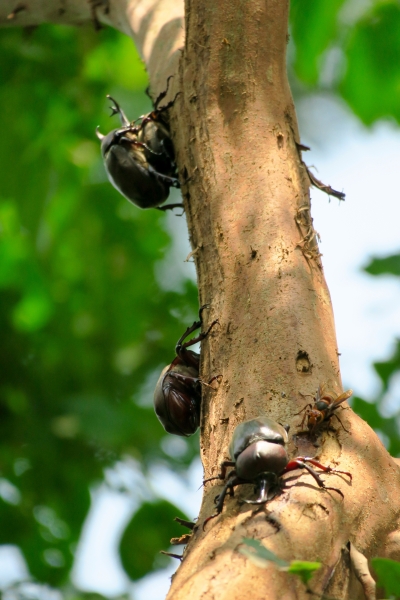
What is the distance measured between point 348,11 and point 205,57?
1532mm

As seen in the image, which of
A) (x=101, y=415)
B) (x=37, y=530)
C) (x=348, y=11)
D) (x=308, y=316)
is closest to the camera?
(x=308, y=316)

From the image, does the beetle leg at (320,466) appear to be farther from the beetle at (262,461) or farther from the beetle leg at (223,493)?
the beetle leg at (223,493)

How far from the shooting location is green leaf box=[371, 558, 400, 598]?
1.40 metres

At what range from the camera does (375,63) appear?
3920mm

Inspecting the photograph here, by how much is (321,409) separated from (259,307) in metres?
0.38

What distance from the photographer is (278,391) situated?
1.93 metres

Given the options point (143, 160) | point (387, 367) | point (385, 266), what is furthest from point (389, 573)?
point (387, 367)

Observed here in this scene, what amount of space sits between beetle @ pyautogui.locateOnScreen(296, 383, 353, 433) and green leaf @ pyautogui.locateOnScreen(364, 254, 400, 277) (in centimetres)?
215

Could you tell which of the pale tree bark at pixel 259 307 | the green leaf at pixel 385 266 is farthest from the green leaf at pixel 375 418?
the pale tree bark at pixel 259 307

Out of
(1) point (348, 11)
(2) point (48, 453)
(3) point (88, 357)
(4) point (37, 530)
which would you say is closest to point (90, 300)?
(3) point (88, 357)

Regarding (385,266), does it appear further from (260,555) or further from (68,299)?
(260,555)

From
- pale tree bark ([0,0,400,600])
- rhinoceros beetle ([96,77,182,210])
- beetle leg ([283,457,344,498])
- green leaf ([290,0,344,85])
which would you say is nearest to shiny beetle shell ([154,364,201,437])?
pale tree bark ([0,0,400,600])

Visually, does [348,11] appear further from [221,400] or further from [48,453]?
[48,453]

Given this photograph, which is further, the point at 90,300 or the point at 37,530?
the point at 90,300
